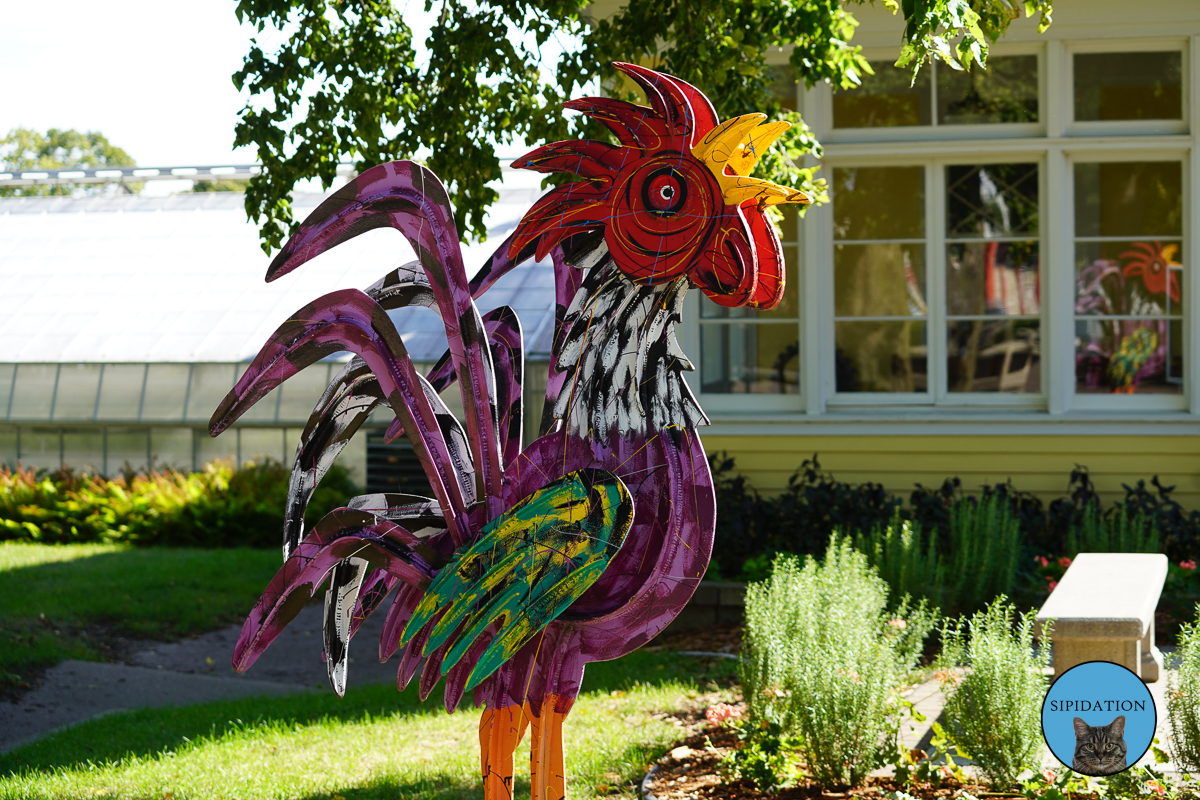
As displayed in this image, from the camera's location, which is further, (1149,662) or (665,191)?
(1149,662)

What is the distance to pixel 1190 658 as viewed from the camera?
12.3 feet

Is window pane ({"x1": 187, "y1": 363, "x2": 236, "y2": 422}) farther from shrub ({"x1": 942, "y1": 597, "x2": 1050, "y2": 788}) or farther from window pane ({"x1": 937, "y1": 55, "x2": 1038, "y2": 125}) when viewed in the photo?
shrub ({"x1": 942, "y1": 597, "x2": 1050, "y2": 788})

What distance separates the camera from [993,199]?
25.7ft

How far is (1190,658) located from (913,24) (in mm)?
2449

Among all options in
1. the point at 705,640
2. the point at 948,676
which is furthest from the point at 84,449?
the point at 948,676

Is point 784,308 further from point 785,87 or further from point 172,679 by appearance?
point 172,679

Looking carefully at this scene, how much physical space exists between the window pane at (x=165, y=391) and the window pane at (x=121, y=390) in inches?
4.8

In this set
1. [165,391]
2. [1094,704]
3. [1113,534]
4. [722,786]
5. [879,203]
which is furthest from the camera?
[165,391]

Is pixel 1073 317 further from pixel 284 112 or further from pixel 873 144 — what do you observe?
pixel 284 112

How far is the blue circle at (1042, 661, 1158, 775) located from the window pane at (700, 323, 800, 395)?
5.25 m

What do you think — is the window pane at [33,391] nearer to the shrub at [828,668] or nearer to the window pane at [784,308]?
the window pane at [784,308]

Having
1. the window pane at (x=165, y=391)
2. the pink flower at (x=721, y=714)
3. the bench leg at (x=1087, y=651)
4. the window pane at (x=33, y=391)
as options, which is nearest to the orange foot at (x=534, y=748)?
the pink flower at (x=721, y=714)

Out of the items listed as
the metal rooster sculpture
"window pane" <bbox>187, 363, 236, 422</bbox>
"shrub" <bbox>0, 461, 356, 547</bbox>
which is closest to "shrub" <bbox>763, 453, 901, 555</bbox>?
the metal rooster sculpture

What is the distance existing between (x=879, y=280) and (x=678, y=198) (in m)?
5.83
